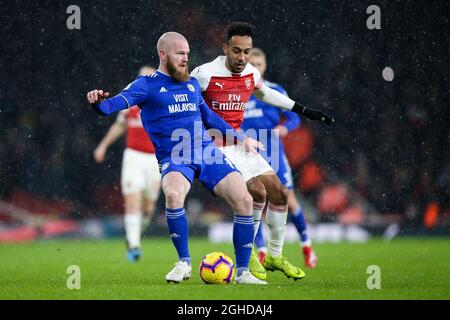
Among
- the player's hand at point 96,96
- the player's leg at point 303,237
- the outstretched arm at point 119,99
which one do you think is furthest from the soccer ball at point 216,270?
the player's leg at point 303,237

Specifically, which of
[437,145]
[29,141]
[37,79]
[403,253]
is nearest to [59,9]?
[37,79]

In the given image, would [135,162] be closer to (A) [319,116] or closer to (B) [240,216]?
(A) [319,116]

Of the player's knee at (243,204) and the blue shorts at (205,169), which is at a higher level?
the blue shorts at (205,169)

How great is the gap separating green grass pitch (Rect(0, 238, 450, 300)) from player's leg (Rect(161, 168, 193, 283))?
0.40 ft

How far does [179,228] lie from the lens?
22.6 ft

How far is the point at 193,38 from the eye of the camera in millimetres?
17203

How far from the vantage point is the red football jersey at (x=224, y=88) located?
7742 millimetres

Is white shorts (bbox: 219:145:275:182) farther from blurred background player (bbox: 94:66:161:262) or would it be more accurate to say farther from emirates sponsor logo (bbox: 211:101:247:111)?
blurred background player (bbox: 94:66:161:262)

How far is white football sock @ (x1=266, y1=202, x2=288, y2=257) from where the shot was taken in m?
7.93

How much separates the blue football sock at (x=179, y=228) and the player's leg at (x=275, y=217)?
1121mm

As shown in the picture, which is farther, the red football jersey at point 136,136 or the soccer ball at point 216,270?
the red football jersey at point 136,136

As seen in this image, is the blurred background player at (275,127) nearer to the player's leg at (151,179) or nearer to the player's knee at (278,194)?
the player's knee at (278,194)

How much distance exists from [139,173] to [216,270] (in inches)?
201

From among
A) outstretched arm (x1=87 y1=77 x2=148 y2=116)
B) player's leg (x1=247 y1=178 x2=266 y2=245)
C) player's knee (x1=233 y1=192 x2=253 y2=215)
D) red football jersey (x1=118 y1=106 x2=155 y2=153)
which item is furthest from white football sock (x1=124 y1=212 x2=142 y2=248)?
outstretched arm (x1=87 y1=77 x2=148 y2=116)
